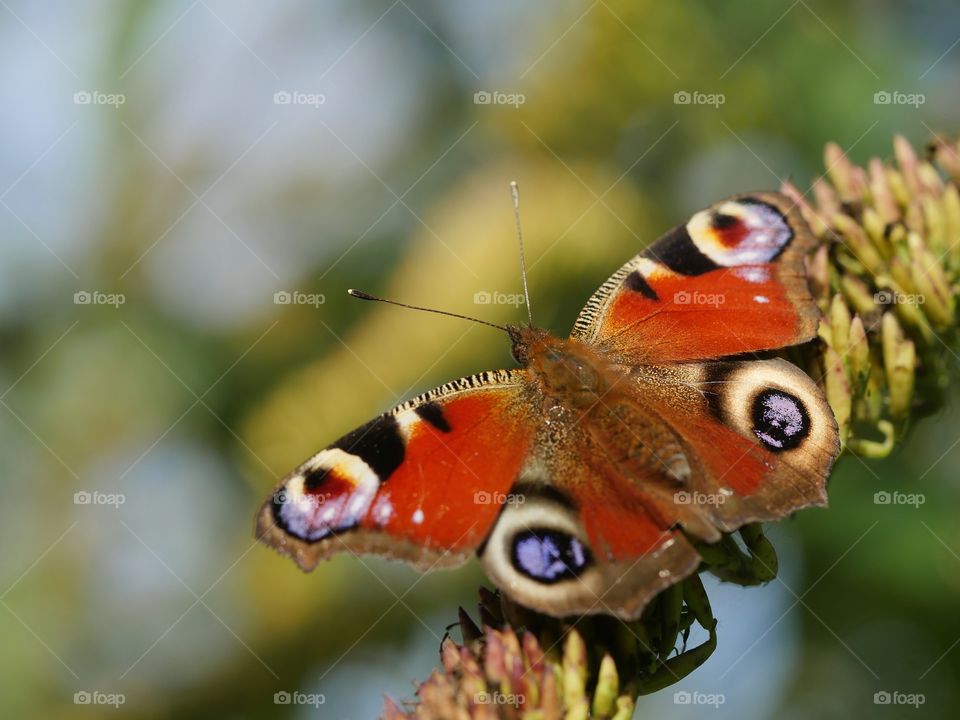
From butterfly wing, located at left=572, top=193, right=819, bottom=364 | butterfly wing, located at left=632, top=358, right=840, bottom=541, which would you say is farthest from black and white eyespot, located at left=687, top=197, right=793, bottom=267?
butterfly wing, located at left=632, top=358, right=840, bottom=541

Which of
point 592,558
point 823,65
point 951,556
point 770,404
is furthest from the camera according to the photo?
point 823,65

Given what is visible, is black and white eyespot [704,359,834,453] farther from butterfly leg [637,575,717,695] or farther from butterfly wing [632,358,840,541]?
butterfly leg [637,575,717,695]

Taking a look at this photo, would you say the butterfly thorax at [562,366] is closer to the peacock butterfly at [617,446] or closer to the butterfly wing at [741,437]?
the peacock butterfly at [617,446]

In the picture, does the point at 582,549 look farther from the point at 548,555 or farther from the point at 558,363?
the point at 558,363

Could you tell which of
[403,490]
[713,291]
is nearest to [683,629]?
→ [403,490]

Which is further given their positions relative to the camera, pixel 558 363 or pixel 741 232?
pixel 741 232

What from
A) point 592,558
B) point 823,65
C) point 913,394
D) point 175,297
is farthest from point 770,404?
point 175,297

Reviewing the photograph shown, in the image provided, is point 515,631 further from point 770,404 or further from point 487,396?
point 770,404
